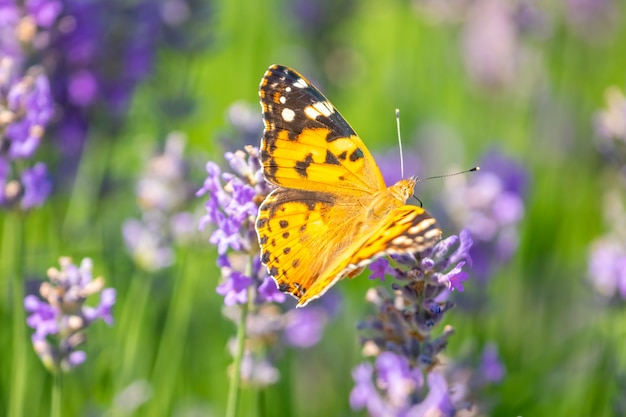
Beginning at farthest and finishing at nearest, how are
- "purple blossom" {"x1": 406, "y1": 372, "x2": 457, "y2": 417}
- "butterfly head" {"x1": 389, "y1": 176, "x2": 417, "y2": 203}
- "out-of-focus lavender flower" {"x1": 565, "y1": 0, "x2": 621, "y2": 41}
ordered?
1. "out-of-focus lavender flower" {"x1": 565, "y1": 0, "x2": 621, "y2": 41}
2. "butterfly head" {"x1": 389, "y1": 176, "x2": 417, "y2": 203}
3. "purple blossom" {"x1": 406, "y1": 372, "x2": 457, "y2": 417}

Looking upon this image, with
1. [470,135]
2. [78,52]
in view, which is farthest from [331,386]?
[470,135]

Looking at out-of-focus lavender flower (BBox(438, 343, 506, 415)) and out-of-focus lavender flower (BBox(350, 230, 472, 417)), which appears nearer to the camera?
out-of-focus lavender flower (BBox(350, 230, 472, 417))

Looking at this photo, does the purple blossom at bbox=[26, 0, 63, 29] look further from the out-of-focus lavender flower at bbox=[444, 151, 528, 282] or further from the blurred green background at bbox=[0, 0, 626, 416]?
the out-of-focus lavender flower at bbox=[444, 151, 528, 282]

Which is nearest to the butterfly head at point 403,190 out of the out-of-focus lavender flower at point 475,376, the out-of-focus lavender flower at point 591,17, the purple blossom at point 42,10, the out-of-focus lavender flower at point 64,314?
the out-of-focus lavender flower at point 475,376

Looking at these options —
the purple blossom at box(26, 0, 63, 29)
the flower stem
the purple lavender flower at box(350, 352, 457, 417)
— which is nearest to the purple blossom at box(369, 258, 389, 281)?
the purple lavender flower at box(350, 352, 457, 417)

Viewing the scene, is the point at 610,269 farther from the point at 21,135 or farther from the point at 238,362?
the point at 21,135

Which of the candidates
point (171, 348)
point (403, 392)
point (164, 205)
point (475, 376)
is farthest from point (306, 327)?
point (403, 392)
